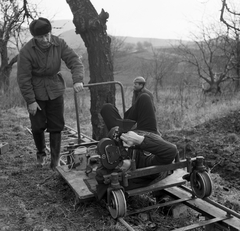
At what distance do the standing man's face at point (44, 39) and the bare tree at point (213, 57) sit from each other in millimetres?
12709

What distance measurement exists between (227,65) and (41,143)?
12860 mm

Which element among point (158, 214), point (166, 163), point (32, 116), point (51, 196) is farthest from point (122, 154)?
point (32, 116)

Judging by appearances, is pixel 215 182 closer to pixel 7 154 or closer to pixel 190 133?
pixel 190 133

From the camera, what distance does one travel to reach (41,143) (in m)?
4.84

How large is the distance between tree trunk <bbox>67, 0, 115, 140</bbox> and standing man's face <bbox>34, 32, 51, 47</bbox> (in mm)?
1652

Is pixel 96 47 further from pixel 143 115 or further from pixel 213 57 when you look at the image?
pixel 213 57

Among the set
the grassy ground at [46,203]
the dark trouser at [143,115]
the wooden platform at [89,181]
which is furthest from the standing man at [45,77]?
the dark trouser at [143,115]

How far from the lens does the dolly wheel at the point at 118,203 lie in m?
2.96

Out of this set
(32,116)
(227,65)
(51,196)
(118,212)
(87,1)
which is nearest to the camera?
(118,212)

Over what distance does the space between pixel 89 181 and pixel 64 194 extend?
0.46 meters

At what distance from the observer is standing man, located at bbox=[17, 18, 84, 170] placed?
14.0 feet

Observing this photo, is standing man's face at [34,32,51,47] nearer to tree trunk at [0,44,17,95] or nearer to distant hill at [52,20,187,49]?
distant hill at [52,20,187,49]

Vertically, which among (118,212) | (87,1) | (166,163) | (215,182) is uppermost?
(87,1)

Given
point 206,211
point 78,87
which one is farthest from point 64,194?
point 206,211
